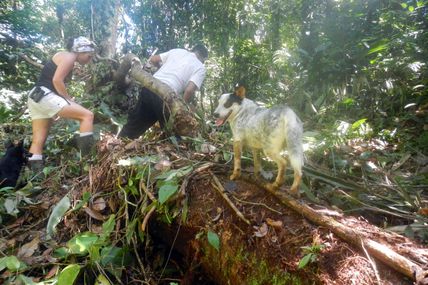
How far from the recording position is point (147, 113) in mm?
5016

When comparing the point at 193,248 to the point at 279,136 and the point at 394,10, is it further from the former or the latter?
the point at 394,10

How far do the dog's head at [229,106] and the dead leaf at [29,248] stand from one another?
2180 mm

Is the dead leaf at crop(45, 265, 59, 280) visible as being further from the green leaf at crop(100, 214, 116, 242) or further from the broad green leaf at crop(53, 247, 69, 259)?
the green leaf at crop(100, 214, 116, 242)

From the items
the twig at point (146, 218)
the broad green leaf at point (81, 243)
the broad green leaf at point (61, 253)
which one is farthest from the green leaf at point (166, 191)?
the broad green leaf at point (61, 253)

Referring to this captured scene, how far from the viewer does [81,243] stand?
2.82 m

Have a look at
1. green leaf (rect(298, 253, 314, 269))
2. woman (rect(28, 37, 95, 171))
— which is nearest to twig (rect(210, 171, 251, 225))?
green leaf (rect(298, 253, 314, 269))

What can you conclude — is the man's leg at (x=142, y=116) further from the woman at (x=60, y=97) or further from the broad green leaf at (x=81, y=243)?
the broad green leaf at (x=81, y=243)

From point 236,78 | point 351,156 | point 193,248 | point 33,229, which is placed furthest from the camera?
point 236,78

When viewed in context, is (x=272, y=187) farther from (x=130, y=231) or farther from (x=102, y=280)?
(x=102, y=280)

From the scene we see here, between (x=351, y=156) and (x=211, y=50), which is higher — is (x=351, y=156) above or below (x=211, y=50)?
below

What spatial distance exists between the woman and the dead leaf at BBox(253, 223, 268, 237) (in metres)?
3.25

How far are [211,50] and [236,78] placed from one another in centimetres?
104

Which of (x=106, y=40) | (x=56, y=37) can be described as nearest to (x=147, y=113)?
(x=106, y=40)

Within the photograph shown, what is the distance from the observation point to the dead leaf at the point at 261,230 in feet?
8.46
